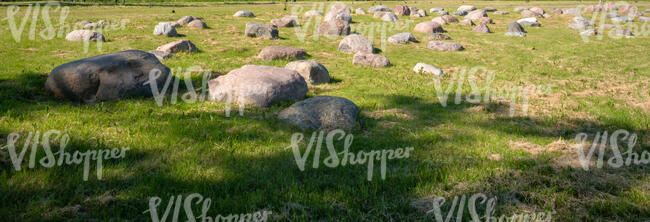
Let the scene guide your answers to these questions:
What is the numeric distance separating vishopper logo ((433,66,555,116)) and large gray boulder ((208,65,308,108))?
4.01 metres

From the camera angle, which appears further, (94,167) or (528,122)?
(528,122)

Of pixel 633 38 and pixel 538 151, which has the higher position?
pixel 633 38

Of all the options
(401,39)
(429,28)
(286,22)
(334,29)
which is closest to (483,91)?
(401,39)

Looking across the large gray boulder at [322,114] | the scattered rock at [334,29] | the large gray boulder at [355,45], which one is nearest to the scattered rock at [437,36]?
the scattered rock at [334,29]

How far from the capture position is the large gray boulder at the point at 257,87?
27.9 feet

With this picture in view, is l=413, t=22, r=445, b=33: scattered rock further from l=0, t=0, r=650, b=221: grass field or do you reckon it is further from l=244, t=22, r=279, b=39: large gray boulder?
l=0, t=0, r=650, b=221: grass field

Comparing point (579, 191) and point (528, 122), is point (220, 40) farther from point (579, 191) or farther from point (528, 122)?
point (579, 191)

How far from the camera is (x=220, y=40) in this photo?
63.5 feet

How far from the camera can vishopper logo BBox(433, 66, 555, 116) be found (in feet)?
33.7

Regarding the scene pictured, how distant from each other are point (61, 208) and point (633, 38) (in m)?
30.2

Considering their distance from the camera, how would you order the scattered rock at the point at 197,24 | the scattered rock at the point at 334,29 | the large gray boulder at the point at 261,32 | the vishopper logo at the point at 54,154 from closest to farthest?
the vishopper logo at the point at 54,154 < the large gray boulder at the point at 261,32 < the scattered rock at the point at 334,29 < the scattered rock at the point at 197,24

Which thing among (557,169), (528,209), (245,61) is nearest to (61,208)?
(528,209)

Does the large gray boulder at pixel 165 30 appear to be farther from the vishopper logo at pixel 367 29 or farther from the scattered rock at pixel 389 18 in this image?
the scattered rock at pixel 389 18

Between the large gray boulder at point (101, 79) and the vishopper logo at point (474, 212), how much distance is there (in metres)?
7.34
